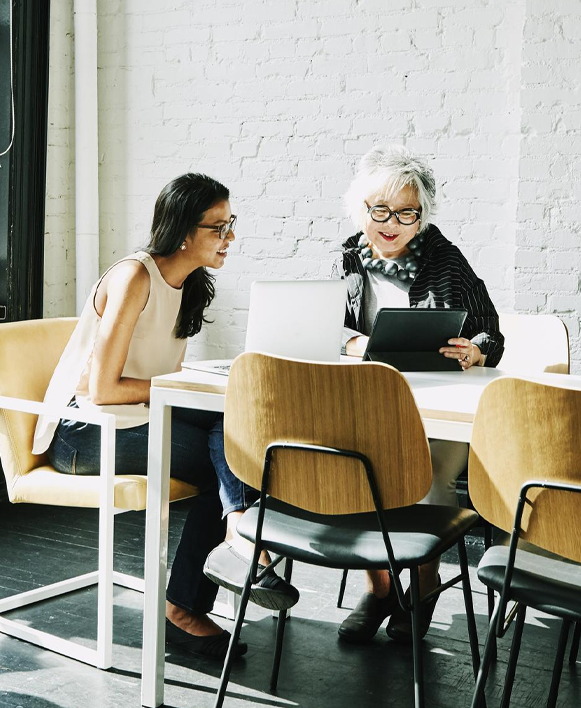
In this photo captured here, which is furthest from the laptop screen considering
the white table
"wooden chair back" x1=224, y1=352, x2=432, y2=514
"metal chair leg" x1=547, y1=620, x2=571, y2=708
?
"metal chair leg" x1=547, y1=620, x2=571, y2=708

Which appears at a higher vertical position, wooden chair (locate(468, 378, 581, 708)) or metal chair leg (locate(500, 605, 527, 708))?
wooden chair (locate(468, 378, 581, 708))

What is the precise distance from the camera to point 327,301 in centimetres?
203

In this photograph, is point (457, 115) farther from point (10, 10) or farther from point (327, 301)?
point (10, 10)

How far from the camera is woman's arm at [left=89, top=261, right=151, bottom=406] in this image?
2.23 meters

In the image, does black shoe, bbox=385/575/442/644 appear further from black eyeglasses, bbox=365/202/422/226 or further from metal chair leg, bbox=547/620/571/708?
black eyeglasses, bbox=365/202/422/226

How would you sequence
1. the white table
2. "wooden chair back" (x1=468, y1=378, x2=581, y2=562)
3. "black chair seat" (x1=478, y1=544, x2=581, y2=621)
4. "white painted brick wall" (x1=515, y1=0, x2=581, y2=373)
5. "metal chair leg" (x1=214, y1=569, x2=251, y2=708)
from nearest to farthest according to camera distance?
"wooden chair back" (x1=468, y1=378, x2=581, y2=562)
"black chair seat" (x1=478, y1=544, x2=581, y2=621)
"metal chair leg" (x1=214, y1=569, x2=251, y2=708)
the white table
"white painted brick wall" (x1=515, y1=0, x2=581, y2=373)

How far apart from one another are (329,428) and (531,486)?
37 centimetres

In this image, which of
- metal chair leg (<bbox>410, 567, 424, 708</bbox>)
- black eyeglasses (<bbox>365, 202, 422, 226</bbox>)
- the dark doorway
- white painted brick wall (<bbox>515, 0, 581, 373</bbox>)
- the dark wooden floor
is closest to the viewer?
metal chair leg (<bbox>410, 567, 424, 708</bbox>)

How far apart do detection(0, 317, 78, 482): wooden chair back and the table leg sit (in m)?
0.50

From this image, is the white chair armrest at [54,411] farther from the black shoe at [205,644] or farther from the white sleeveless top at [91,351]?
the black shoe at [205,644]

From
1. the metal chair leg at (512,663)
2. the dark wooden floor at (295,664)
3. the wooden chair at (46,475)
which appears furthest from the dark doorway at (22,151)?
the metal chair leg at (512,663)

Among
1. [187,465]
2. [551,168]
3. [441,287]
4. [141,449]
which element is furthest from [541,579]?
[551,168]

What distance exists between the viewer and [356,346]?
8.06 feet

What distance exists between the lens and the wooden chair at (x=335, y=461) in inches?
61.7
